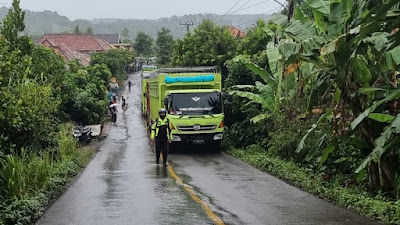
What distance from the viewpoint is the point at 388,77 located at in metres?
10.6

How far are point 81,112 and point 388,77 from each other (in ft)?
64.2

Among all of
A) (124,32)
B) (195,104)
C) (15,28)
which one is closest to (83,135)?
(15,28)

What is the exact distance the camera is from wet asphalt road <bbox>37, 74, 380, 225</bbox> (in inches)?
350

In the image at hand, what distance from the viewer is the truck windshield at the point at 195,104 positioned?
20.0 meters

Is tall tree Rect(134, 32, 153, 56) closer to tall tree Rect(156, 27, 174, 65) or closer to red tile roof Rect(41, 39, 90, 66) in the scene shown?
tall tree Rect(156, 27, 174, 65)

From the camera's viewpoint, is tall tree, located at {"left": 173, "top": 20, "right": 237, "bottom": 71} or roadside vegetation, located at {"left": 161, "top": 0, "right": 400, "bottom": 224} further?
tall tree, located at {"left": 173, "top": 20, "right": 237, "bottom": 71}

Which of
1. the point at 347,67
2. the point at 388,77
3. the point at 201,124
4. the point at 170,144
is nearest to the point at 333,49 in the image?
the point at 347,67

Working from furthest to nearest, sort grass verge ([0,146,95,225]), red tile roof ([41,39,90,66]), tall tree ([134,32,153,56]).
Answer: tall tree ([134,32,153,56]) → red tile roof ([41,39,90,66]) → grass verge ([0,146,95,225])

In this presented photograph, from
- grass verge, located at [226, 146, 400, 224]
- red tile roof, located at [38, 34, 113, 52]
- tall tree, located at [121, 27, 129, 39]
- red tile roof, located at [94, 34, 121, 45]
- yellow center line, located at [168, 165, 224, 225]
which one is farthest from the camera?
tall tree, located at [121, 27, 129, 39]

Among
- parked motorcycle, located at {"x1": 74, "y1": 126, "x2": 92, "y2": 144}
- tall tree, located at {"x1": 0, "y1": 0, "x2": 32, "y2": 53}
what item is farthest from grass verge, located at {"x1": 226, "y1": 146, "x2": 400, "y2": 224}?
tall tree, located at {"x1": 0, "y1": 0, "x2": 32, "y2": 53}

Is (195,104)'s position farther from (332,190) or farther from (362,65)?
(362,65)

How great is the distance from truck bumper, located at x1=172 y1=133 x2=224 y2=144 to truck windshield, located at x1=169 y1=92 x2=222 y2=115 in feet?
2.73

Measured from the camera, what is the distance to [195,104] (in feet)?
66.0

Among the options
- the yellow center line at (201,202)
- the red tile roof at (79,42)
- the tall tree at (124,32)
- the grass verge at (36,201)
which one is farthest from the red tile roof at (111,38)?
the yellow center line at (201,202)
